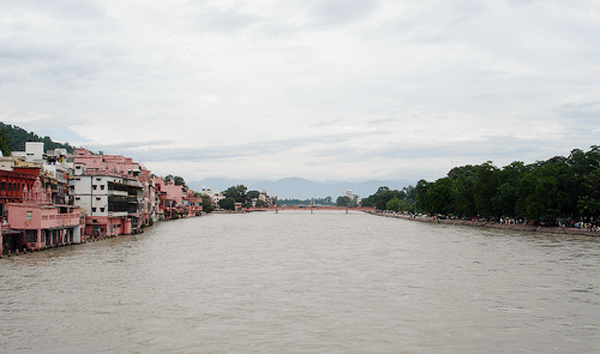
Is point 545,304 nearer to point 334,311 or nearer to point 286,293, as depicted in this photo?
point 334,311

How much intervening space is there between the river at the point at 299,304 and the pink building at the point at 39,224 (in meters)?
2.99

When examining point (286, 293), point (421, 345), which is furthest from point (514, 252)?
point (421, 345)

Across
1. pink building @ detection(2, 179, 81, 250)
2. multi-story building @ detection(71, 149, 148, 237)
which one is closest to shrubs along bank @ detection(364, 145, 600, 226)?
multi-story building @ detection(71, 149, 148, 237)

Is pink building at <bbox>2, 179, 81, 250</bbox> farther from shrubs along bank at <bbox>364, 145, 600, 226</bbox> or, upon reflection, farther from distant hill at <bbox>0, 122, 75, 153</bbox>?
distant hill at <bbox>0, 122, 75, 153</bbox>

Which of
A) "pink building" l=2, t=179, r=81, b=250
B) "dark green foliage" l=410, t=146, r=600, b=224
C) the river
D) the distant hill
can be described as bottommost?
the river

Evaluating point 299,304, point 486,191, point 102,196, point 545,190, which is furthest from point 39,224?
point 486,191

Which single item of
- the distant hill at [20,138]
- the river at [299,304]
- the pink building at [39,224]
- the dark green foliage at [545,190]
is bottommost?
the river at [299,304]

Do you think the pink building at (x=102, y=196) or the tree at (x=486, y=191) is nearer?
the pink building at (x=102, y=196)

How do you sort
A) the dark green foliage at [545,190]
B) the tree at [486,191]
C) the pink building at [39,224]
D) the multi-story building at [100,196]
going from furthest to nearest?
the tree at [486,191] < the dark green foliage at [545,190] < the multi-story building at [100,196] < the pink building at [39,224]

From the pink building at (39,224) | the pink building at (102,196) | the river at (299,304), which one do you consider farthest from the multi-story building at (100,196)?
the river at (299,304)

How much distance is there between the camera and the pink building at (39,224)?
1703 inches

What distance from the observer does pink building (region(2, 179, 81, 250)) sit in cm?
4327

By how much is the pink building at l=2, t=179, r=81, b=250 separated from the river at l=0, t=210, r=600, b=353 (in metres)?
2.99

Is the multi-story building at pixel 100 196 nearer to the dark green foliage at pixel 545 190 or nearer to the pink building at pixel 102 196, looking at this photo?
the pink building at pixel 102 196
